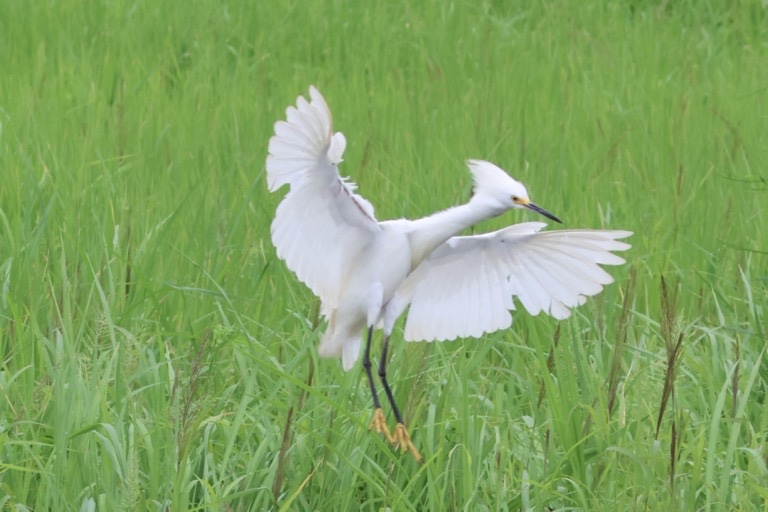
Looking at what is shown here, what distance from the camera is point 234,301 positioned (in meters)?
3.24

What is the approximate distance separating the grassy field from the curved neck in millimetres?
281

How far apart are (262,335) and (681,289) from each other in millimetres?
1162

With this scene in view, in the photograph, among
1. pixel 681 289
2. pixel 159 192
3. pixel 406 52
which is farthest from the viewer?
pixel 406 52

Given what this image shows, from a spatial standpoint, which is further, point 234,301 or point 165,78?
point 165,78

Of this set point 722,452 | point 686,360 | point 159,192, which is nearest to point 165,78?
point 159,192

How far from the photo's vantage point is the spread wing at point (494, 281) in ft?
7.89

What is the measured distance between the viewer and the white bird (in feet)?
7.34

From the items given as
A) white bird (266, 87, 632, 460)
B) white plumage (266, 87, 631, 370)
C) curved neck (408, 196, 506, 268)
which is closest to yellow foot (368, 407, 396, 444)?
white bird (266, 87, 632, 460)

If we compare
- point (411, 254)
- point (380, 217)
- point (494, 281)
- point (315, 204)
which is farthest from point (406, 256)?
point (380, 217)

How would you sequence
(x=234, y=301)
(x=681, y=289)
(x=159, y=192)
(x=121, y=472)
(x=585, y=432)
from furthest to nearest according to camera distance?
(x=159, y=192)
(x=681, y=289)
(x=234, y=301)
(x=585, y=432)
(x=121, y=472)

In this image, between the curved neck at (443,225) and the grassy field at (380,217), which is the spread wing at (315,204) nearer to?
the curved neck at (443,225)

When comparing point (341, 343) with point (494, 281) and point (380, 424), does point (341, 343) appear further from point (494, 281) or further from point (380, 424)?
point (494, 281)

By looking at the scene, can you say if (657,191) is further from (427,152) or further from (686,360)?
(686,360)

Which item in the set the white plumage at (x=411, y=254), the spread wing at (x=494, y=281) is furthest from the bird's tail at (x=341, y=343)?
the spread wing at (x=494, y=281)
